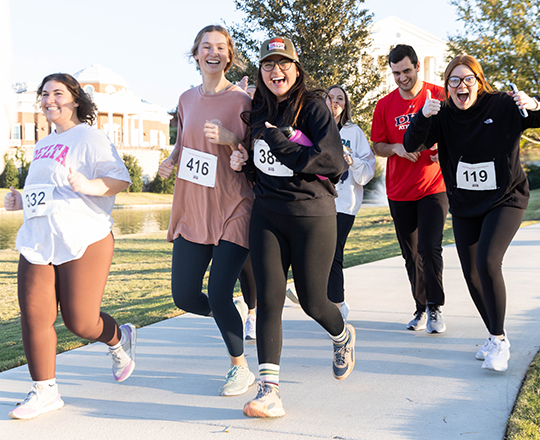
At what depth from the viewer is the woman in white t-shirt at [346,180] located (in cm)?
496

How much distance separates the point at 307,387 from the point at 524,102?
2216 millimetres

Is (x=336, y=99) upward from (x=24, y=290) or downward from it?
upward

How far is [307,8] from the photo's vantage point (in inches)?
668

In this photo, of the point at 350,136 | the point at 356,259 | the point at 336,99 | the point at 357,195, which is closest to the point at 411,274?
the point at 357,195

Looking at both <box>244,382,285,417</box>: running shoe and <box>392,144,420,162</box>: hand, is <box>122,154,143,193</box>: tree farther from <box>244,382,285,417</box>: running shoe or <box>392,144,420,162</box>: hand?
<box>244,382,285,417</box>: running shoe

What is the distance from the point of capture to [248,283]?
475 centimetres

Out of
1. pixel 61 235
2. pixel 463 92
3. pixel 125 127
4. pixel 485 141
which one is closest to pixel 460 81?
pixel 463 92

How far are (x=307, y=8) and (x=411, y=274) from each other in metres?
13.5

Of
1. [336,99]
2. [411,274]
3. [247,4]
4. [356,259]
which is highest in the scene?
[247,4]

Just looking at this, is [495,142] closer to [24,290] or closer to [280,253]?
[280,253]

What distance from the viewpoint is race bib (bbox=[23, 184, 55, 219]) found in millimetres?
3363

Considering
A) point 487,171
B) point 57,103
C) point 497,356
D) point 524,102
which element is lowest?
point 497,356

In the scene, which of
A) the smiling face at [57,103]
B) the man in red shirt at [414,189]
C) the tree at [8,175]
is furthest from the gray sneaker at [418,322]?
the tree at [8,175]

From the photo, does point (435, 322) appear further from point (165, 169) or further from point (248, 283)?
point (165, 169)
